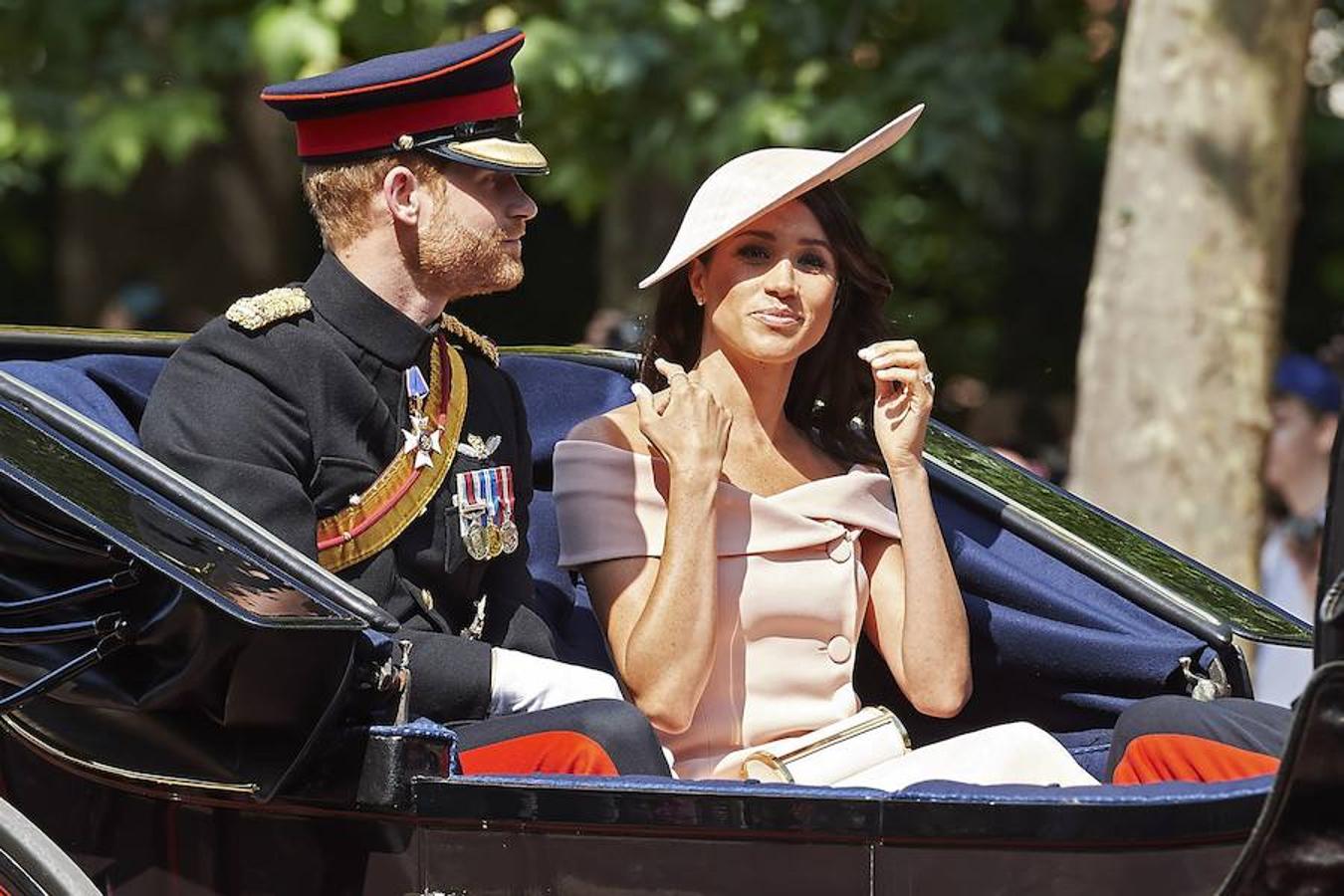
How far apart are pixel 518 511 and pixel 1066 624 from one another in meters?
0.93

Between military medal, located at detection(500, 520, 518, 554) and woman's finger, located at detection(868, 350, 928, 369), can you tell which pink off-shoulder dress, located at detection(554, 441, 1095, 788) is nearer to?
→ military medal, located at detection(500, 520, 518, 554)

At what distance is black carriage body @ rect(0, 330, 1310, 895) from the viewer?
9.09 feet

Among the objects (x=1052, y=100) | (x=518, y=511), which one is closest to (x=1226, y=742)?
(x=518, y=511)

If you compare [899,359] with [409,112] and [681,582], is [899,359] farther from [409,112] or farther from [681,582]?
[409,112]

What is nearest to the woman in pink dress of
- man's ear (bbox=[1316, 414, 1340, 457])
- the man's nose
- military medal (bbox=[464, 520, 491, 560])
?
military medal (bbox=[464, 520, 491, 560])

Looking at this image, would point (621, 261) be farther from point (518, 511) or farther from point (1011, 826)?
point (1011, 826)

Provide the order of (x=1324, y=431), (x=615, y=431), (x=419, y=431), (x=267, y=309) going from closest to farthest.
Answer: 1. (x=267, y=309)
2. (x=419, y=431)
3. (x=615, y=431)
4. (x=1324, y=431)

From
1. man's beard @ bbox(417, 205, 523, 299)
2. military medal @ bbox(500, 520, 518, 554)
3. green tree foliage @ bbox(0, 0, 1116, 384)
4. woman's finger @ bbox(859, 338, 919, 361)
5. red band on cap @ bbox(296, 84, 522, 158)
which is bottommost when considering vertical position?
military medal @ bbox(500, 520, 518, 554)

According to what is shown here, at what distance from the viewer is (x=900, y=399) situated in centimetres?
362

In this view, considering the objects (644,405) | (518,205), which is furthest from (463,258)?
(644,405)

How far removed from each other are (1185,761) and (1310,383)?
3278 mm

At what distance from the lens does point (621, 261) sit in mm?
9320

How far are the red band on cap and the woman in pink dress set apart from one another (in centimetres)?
39

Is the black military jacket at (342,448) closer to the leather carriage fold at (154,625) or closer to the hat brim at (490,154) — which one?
the leather carriage fold at (154,625)
